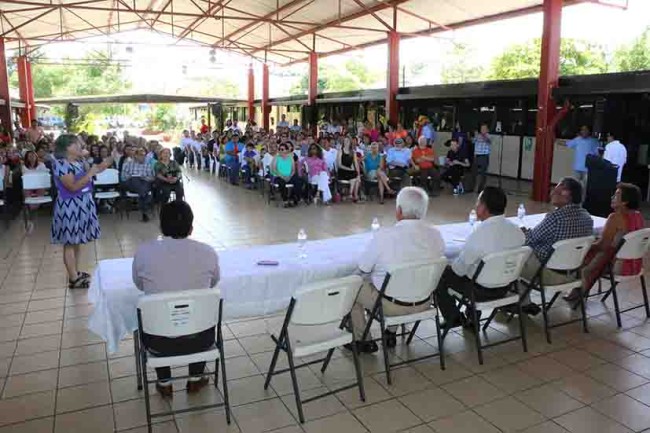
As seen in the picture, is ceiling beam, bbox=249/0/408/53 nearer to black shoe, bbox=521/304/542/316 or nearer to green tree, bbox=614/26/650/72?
black shoe, bbox=521/304/542/316

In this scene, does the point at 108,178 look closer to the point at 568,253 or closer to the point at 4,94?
the point at 568,253

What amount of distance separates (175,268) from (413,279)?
4.33ft

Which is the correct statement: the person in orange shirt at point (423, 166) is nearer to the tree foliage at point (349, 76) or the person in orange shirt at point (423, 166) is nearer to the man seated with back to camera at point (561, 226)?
the man seated with back to camera at point (561, 226)

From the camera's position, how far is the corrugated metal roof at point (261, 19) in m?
13.5

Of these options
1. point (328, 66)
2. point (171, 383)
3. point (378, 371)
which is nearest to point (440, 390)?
point (378, 371)

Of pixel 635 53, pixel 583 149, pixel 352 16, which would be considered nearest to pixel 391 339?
pixel 583 149

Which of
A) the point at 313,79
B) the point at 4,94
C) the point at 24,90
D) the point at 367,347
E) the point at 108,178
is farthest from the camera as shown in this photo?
the point at 24,90

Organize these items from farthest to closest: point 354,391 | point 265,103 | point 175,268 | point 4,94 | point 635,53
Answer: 1. point 265,103
2. point 635,53
3. point 4,94
4. point 354,391
5. point 175,268

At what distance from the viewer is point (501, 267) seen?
3385 mm

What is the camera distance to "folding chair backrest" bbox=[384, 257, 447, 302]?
3092 mm

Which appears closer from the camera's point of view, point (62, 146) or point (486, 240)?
point (486, 240)

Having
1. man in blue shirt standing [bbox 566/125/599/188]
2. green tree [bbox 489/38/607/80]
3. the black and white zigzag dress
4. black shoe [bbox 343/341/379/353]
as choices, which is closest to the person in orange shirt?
man in blue shirt standing [bbox 566/125/599/188]

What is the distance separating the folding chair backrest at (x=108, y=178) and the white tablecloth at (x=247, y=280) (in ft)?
16.6

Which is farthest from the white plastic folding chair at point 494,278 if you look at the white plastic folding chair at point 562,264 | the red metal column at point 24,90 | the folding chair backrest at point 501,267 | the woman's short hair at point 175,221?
the red metal column at point 24,90
